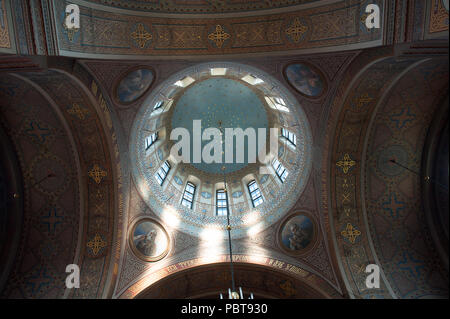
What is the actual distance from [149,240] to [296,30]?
8.96 m

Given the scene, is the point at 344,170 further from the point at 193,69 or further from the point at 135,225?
the point at 135,225

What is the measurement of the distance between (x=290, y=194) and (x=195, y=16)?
7542mm

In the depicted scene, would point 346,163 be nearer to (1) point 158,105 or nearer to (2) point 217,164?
(2) point 217,164

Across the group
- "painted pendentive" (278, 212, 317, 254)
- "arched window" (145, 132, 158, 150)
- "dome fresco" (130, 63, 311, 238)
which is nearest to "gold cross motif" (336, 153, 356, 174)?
"dome fresco" (130, 63, 311, 238)

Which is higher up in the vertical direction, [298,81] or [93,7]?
[93,7]

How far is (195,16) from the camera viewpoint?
8.84 metres

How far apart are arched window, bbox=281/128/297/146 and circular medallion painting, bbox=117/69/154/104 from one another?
673 cm

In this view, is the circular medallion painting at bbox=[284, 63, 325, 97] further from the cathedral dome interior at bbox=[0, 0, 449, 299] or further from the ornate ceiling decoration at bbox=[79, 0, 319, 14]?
the ornate ceiling decoration at bbox=[79, 0, 319, 14]

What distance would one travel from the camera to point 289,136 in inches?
571

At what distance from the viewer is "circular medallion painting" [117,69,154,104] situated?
32.6ft

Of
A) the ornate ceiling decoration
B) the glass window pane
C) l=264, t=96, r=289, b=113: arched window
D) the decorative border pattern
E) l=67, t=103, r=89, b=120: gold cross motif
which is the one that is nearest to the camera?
the ornate ceiling decoration

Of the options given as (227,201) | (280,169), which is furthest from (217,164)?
(227,201)
